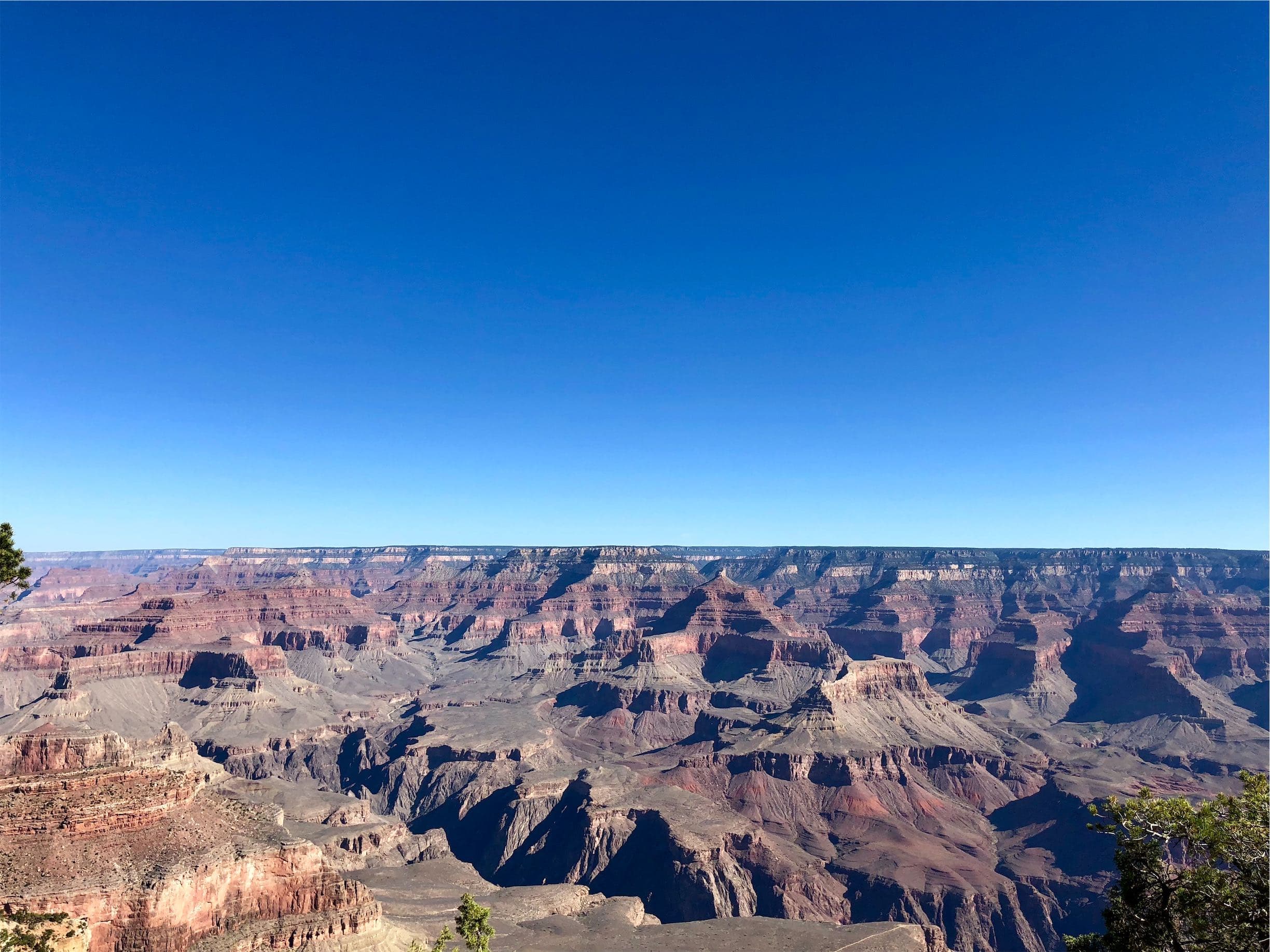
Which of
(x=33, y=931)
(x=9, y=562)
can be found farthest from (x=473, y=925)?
(x=9, y=562)

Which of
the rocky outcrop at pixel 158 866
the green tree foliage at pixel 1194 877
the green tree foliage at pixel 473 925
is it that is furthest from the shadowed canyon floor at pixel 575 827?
the green tree foliage at pixel 1194 877

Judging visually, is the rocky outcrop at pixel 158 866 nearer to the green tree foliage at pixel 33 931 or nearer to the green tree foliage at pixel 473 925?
the green tree foliage at pixel 33 931

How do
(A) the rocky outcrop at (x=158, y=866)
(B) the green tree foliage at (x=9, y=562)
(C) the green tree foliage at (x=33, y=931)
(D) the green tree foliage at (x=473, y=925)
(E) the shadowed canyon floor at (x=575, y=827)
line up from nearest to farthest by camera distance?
(C) the green tree foliage at (x=33, y=931) < (B) the green tree foliage at (x=9, y=562) < (D) the green tree foliage at (x=473, y=925) < (A) the rocky outcrop at (x=158, y=866) < (E) the shadowed canyon floor at (x=575, y=827)

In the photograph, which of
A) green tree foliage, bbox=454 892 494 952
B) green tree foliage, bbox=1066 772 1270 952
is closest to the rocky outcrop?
green tree foliage, bbox=454 892 494 952

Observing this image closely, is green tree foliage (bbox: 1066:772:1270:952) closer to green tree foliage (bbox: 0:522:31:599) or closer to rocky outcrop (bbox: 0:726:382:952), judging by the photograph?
green tree foliage (bbox: 0:522:31:599)

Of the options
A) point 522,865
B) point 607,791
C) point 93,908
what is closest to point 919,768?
point 607,791
